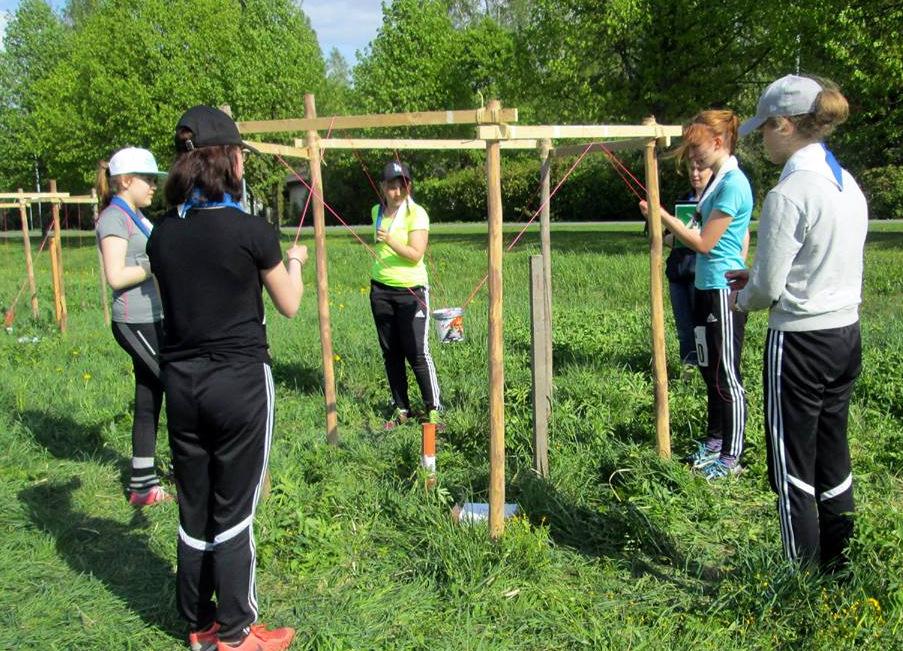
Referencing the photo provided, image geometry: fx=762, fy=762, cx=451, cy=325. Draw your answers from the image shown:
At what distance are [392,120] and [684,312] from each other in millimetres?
2372

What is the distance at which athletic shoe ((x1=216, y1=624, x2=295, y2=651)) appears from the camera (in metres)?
2.84

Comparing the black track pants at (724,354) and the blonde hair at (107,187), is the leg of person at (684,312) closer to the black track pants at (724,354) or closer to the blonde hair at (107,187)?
the black track pants at (724,354)

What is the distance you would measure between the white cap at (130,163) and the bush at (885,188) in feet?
79.7

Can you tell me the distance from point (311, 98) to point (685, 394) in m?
3.24

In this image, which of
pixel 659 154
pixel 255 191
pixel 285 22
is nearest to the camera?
pixel 659 154

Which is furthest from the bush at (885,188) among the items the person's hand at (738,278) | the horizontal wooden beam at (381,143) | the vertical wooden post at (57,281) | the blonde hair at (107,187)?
the blonde hair at (107,187)

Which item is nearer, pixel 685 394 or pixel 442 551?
pixel 442 551

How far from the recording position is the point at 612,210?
31.5 metres

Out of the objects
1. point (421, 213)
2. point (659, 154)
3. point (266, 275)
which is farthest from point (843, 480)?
point (421, 213)

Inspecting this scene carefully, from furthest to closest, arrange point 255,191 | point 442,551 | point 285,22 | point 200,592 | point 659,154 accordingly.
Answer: point 285,22 < point 255,191 < point 659,154 < point 442,551 < point 200,592

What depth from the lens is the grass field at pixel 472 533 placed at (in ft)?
9.57

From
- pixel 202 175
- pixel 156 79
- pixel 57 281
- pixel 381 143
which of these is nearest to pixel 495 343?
pixel 202 175

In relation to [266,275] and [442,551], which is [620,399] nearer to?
[442,551]

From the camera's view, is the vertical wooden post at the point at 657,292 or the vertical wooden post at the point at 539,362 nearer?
the vertical wooden post at the point at 657,292
